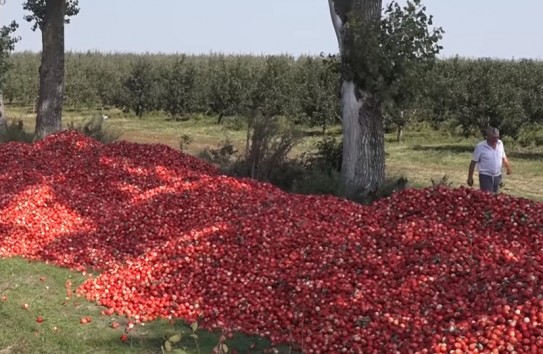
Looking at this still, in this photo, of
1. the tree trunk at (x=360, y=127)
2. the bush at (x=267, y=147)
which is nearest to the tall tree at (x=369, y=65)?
the tree trunk at (x=360, y=127)

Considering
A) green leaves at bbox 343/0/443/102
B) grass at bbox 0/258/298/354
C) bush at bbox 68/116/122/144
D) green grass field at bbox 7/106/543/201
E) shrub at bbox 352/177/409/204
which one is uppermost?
green leaves at bbox 343/0/443/102

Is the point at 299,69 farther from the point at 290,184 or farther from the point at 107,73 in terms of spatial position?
the point at 290,184

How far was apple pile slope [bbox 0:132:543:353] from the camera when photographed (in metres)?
5.53

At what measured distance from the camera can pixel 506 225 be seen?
25.4 ft

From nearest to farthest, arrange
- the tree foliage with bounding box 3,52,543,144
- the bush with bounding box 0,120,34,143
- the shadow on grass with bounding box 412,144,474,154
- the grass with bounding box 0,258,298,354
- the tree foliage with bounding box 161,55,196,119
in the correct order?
the grass with bounding box 0,258,298,354 < the bush with bounding box 0,120,34,143 < the shadow on grass with bounding box 412,144,474,154 < the tree foliage with bounding box 3,52,543,144 < the tree foliage with bounding box 161,55,196,119

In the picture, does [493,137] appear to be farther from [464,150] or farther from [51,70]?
[464,150]

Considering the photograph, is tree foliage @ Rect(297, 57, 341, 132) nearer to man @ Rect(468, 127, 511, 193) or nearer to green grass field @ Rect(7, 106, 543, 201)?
green grass field @ Rect(7, 106, 543, 201)

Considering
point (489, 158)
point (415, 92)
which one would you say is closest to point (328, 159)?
point (415, 92)

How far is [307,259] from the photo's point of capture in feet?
23.2

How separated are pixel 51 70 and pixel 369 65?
9845 millimetres

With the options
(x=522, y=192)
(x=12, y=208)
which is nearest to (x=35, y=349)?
(x=12, y=208)

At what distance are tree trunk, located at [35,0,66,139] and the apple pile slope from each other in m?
7.62

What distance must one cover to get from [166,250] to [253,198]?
2467 millimetres

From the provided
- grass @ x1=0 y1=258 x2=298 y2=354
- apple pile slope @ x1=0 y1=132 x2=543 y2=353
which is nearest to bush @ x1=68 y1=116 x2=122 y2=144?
apple pile slope @ x1=0 y1=132 x2=543 y2=353
